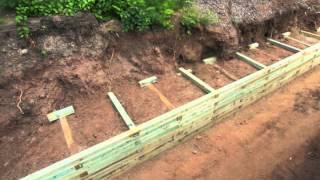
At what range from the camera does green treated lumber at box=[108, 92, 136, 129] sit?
4.20 meters

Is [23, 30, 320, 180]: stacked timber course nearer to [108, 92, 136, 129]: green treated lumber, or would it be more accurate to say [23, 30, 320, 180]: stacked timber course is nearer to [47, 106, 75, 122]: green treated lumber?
[108, 92, 136, 129]: green treated lumber

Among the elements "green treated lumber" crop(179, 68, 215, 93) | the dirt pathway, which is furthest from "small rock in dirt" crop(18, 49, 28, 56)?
"green treated lumber" crop(179, 68, 215, 93)

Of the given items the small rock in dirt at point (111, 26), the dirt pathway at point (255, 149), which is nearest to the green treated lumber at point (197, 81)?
the dirt pathway at point (255, 149)

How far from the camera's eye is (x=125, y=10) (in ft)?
16.8

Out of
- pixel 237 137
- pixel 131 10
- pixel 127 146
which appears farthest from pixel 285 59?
pixel 127 146

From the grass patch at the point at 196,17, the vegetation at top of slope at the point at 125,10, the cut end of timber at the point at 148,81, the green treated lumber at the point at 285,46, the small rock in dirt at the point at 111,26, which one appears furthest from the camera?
the green treated lumber at the point at 285,46

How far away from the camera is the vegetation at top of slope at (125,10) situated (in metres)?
4.66

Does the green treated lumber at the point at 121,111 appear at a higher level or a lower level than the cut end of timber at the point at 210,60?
lower

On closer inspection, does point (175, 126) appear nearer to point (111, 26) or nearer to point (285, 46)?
point (111, 26)

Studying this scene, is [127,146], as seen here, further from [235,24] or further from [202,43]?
[235,24]

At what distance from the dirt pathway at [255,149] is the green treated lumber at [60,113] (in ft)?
4.40

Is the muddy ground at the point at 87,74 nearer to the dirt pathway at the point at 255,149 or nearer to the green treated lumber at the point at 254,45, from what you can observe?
the green treated lumber at the point at 254,45

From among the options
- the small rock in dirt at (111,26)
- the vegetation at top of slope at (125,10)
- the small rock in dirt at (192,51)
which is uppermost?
the vegetation at top of slope at (125,10)

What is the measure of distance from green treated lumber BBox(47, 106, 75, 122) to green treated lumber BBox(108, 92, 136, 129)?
66 centimetres
